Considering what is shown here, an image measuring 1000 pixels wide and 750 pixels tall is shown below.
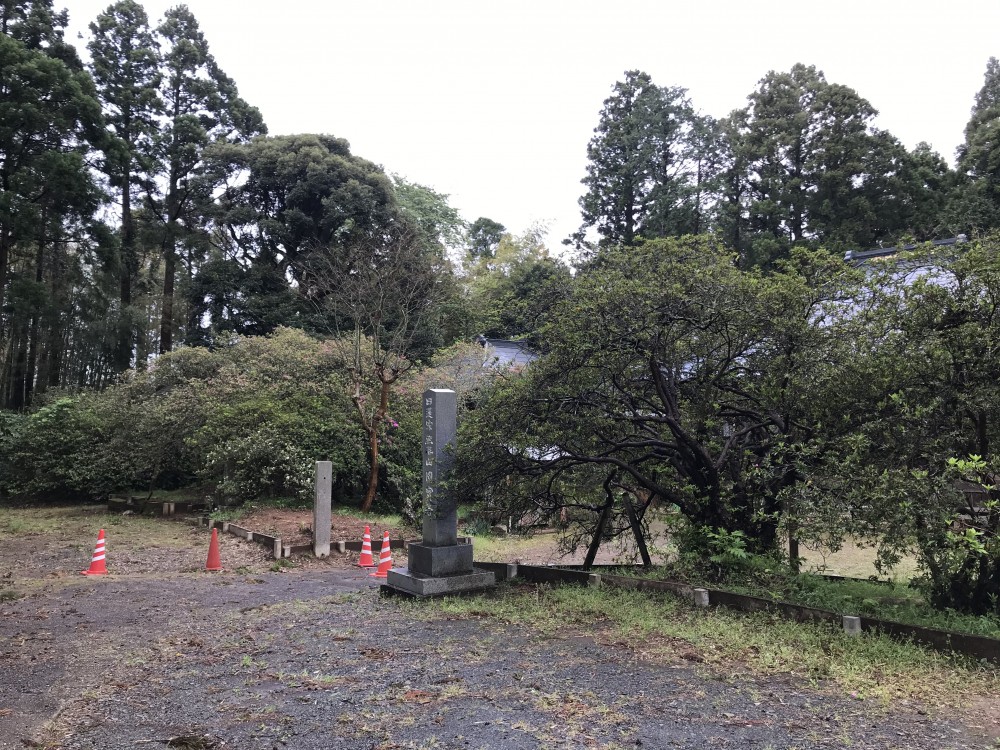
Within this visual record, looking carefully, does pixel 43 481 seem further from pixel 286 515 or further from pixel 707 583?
pixel 707 583

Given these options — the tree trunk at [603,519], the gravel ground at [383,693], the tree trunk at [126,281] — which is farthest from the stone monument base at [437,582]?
the tree trunk at [126,281]

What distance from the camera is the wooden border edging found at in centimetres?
452

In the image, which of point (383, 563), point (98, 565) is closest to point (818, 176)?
point (383, 563)

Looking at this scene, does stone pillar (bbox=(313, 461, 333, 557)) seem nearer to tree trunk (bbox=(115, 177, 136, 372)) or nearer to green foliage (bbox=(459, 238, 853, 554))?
green foliage (bbox=(459, 238, 853, 554))

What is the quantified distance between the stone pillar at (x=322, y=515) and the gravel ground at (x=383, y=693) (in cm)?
423

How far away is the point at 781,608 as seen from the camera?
5648 millimetres

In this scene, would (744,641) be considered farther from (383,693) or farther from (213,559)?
(213,559)

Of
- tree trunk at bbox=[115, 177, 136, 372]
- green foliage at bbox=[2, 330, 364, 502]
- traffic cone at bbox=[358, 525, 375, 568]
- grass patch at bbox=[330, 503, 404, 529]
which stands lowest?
traffic cone at bbox=[358, 525, 375, 568]

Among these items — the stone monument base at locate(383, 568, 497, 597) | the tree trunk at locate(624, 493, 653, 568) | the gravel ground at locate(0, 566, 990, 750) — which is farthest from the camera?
the tree trunk at locate(624, 493, 653, 568)

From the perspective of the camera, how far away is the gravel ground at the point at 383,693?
3.48 meters

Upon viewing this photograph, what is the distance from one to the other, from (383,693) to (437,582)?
9.16 ft

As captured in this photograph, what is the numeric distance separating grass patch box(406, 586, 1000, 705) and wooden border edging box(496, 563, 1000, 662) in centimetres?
12

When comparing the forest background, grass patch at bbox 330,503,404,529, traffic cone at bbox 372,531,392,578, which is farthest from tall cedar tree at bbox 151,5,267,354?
traffic cone at bbox 372,531,392,578

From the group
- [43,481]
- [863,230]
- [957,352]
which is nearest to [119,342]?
[43,481]
